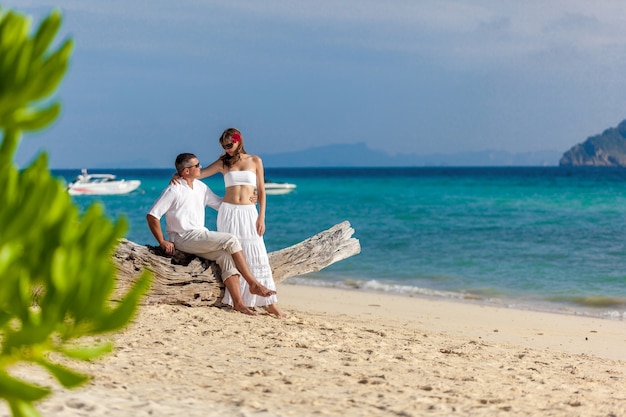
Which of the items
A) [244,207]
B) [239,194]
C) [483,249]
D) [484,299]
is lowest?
[484,299]

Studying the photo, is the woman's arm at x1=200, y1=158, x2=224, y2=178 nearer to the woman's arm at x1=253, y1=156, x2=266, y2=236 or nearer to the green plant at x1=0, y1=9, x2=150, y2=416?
the woman's arm at x1=253, y1=156, x2=266, y2=236

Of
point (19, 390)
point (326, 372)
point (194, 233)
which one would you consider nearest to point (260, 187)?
point (194, 233)

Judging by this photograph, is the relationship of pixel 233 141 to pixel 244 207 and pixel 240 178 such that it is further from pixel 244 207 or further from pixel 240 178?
pixel 244 207

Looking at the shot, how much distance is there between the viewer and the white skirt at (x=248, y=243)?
27.2 ft

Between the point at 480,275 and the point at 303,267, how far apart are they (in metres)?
7.61

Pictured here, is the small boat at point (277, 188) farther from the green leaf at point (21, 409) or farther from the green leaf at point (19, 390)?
the green leaf at point (19, 390)

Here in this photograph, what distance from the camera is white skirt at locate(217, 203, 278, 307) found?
830cm

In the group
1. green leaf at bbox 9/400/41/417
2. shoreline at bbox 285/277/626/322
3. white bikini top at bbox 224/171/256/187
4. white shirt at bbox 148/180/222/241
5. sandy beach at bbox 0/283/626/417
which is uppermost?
white bikini top at bbox 224/171/256/187

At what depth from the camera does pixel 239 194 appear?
323 inches

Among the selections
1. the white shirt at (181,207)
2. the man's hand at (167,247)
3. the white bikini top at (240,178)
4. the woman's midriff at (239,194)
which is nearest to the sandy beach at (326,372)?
the man's hand at (167,247)

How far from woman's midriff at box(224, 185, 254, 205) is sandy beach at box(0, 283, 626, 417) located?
1.11 meters

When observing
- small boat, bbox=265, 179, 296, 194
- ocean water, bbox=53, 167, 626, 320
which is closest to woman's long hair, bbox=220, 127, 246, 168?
ocean water, bbox=53, 167, 626, 320

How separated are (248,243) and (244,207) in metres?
0.38

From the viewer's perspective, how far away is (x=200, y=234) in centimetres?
811
